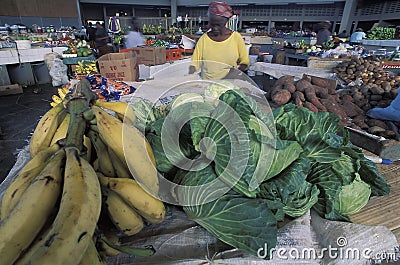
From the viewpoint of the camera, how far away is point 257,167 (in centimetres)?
88

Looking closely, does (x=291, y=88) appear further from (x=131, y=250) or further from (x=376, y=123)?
(x=131, y=250)

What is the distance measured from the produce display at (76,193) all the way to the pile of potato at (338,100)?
2.15m

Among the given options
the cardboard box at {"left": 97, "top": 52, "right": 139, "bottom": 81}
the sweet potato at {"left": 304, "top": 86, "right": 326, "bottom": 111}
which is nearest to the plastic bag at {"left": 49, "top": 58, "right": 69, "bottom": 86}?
the cardboard box at {"left": 97, "top": 52, "right": 139, "bottom": 81}

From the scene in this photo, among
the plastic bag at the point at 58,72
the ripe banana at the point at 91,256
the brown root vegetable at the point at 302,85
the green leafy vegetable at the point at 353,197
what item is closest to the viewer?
the ripe banana at the point at 91,256

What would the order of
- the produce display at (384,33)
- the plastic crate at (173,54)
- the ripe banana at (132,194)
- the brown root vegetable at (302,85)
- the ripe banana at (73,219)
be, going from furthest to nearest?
the produce display at (384,33), the plastic crate at (173,54), the brown root vegetable at (302,85), the ripe banana at (132,194), the ripe banana at (73,219)

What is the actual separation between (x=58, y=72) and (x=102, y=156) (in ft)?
22.7

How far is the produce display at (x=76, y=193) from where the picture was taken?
484mm

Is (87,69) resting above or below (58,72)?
above

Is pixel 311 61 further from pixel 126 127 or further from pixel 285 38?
pixel 285 38

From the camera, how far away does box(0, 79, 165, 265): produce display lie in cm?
48

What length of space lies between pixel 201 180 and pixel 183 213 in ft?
0.76

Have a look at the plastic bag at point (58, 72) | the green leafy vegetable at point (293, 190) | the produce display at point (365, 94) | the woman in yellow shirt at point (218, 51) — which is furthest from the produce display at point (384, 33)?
the green leafy vegetable at point (293, 190)

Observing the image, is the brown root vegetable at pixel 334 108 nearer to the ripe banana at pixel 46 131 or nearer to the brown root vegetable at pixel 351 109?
the brown root vegetable at pixel 351 109

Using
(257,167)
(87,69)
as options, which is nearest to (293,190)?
(257,167)
